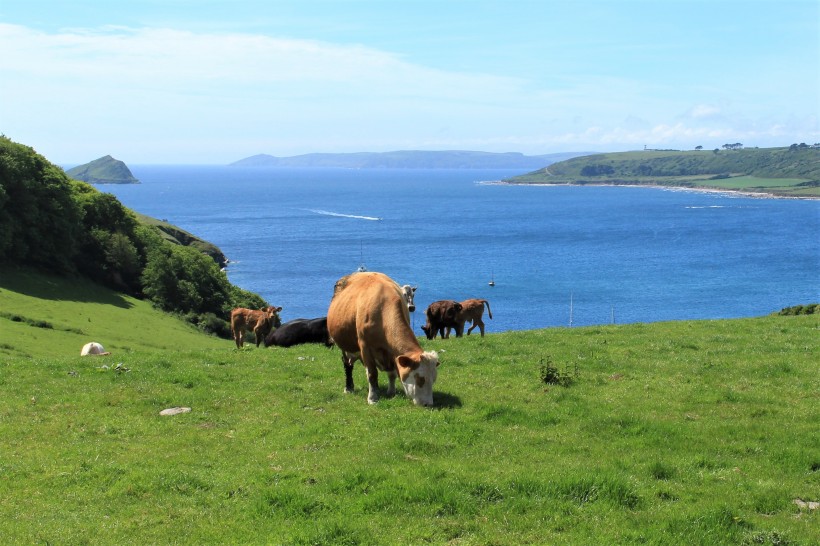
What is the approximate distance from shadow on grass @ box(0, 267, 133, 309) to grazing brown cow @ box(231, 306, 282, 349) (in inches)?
1202

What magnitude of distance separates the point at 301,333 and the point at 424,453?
58.4ft

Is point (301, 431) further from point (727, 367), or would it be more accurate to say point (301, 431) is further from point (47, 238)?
point (47, 238)

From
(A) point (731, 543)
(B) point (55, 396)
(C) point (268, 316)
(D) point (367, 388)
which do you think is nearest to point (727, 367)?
(D) point (367, 388)

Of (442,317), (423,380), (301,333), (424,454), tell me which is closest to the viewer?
(424,454)

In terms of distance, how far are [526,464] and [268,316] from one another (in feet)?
77.1

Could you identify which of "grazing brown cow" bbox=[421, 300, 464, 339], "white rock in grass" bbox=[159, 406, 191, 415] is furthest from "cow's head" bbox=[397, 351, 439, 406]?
"grazing brown cow" bbox=[421, 300, 464, 339]

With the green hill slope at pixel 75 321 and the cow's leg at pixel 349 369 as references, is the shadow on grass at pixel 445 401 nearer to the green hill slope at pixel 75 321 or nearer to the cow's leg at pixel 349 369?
the cow's leg at pixel 349 369

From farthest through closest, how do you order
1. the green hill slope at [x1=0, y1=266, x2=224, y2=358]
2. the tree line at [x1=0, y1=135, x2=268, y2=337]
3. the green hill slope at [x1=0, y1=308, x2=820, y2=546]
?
the tree line at [x1=0, y1=135, x2=268, y2=337]
the green hill slope at [x1=0, y1=266, x2=224, y2=358]
the green hill slope at [x1=0, y1=308, x2=820, y2=546]

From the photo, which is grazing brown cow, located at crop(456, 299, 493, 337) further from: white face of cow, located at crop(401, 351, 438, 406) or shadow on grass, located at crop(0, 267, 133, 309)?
shadow on grass, located at crop(0, 267, 133, 309)

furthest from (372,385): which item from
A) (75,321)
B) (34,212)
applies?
(34,212)

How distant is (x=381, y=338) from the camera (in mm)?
15062

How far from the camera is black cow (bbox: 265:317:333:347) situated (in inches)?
1138

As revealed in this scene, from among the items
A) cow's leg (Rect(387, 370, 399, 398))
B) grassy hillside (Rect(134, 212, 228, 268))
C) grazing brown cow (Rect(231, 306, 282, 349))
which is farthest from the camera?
grassy hillside (Rect(134, 212, 228, 268))

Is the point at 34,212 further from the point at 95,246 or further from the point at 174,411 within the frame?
the point at 174,411
